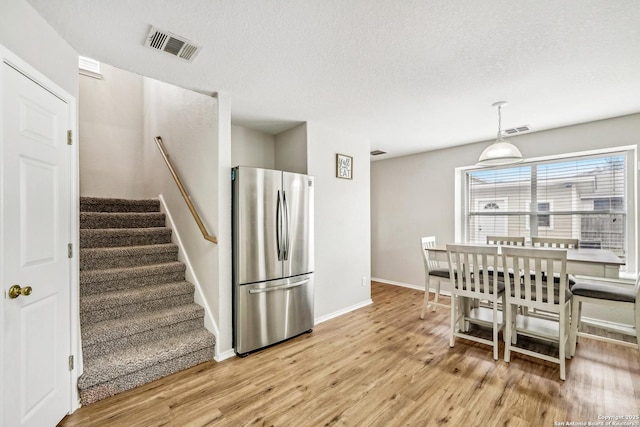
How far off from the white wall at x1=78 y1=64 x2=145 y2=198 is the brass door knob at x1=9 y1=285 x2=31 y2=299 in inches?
126

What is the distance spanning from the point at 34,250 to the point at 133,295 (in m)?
1.17

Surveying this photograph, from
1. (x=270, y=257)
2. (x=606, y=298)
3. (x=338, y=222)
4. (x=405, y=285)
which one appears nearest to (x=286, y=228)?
(x=270, y=257)

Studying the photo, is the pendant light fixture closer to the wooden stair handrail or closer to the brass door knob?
the wooden stair handrail

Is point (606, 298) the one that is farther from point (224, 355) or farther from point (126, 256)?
point (126, 256)

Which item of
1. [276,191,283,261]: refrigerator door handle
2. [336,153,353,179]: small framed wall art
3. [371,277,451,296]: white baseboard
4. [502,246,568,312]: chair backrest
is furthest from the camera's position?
[371,277,451,296]: white baseboard

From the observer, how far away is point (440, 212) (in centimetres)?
493

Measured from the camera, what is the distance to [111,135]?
4270mm

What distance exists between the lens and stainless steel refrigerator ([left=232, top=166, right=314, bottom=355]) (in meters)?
2.74

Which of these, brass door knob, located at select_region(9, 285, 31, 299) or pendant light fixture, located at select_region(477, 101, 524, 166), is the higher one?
pendant light fixture, located at select_region(477, 101, 524, 166)

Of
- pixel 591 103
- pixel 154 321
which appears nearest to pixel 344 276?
pixel 154 321

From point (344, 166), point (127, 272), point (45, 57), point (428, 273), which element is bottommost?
point (428, 273)

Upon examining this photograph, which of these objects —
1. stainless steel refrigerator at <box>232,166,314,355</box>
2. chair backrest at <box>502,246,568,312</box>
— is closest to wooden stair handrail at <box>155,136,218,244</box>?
stainless steel refrigerator at <box>232,166,314,355</box>

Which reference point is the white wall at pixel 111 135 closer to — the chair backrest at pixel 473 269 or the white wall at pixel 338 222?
the white wall at pixel 338 222

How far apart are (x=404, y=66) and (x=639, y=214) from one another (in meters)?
3.36
